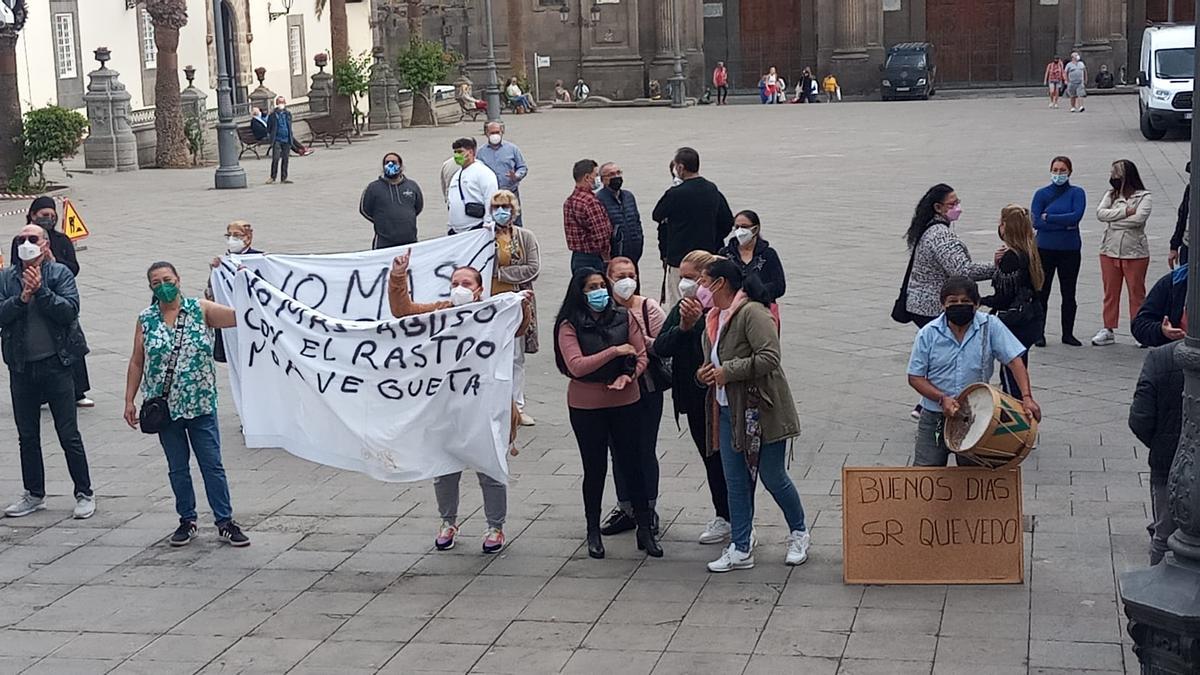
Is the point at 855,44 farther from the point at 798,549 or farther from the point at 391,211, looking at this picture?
the point at 798,549

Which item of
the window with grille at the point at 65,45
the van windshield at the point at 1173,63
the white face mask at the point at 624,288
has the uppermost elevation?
the window with grille at the point at 65,45

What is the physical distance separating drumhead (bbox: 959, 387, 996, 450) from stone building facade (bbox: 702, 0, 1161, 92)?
5098 centimetres

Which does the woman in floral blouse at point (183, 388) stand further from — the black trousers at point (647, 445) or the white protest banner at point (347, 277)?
the black trousers at point (647, 445)

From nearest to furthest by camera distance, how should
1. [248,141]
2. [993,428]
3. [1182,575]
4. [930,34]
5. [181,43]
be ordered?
1. [1182,575]
2. [993,428]
3. [248,141]
4. [181,43]
5. [930,34]

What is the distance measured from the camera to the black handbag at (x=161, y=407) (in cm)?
914

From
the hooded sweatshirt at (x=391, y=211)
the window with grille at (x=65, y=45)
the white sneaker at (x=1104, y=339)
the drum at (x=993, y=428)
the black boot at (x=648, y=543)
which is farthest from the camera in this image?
the window with grille at (x=65, y=45)

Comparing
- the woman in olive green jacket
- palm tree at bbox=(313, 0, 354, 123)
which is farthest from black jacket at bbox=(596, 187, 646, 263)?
palm tree at bbox=(313, 0, 354, 123)

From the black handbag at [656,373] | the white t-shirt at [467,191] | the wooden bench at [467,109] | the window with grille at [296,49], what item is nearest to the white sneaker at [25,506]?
the black handbag at [656,373]

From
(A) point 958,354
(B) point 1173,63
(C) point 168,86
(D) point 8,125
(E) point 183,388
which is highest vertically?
(C) point 168,86

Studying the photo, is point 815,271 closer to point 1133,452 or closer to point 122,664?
point 1133,452

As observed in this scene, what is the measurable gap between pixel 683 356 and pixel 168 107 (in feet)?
88.8

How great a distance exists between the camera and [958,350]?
859cm

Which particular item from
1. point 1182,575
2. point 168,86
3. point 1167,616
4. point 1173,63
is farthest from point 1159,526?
point 1173,63

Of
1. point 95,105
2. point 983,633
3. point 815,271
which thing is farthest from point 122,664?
point 95,105
